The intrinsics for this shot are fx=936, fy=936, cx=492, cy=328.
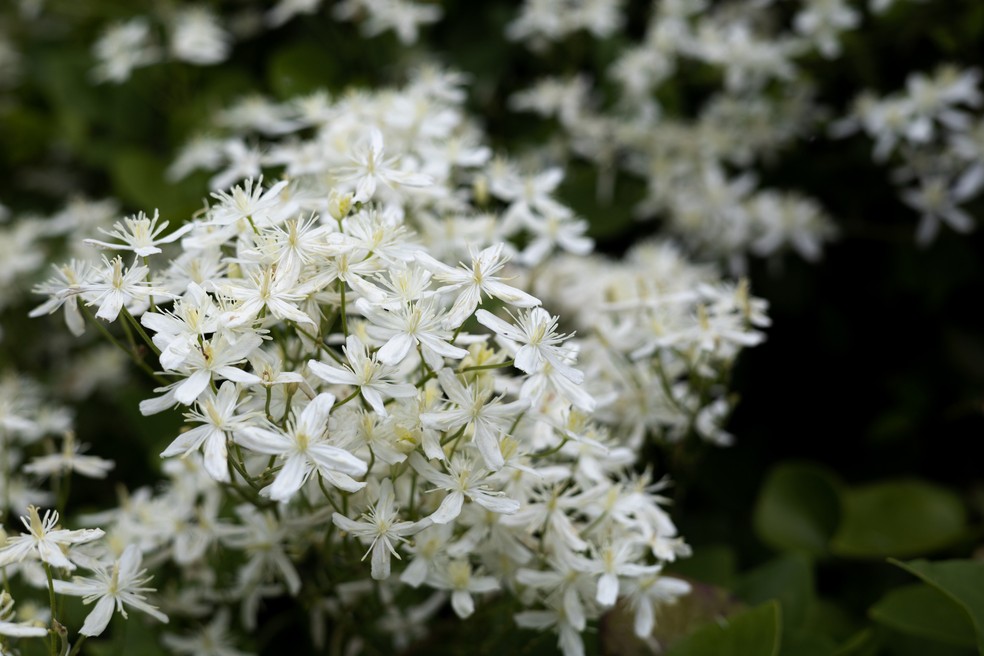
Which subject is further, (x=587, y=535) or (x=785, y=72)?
(x=785, y=72)

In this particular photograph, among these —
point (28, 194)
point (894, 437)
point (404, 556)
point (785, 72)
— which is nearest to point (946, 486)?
point (894, 437)

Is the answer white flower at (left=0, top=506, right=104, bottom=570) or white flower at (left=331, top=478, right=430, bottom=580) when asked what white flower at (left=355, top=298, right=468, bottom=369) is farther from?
white flower at (left=0, top=506, right=104, bottom=570)

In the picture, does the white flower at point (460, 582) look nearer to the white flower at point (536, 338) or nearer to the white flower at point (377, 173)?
the white flower at point (536, 338)

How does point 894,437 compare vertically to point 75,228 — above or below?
below

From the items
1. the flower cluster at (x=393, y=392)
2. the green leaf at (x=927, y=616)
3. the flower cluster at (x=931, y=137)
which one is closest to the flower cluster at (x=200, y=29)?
the flower cluster at (x=393, y=392)

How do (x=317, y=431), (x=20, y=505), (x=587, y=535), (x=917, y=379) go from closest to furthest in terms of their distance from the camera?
1. (x=317, y=431)
2. (x=587, y=535)
3. (x=20, y=505)
4. (x=917, y=379)

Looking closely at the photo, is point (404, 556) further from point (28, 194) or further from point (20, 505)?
point (28, 194)
